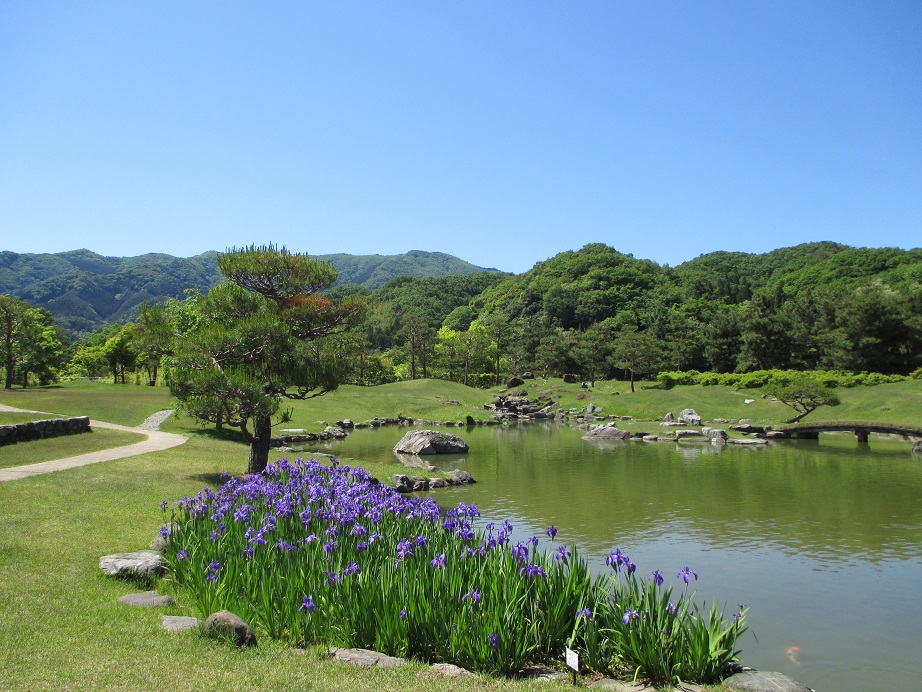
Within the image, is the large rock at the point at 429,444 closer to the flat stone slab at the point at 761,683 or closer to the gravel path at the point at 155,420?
the gravel path at the point at 155,420

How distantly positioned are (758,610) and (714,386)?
4718 cm

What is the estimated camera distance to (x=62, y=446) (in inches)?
810

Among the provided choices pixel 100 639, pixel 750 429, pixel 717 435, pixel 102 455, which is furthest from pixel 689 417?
pixel 100 639

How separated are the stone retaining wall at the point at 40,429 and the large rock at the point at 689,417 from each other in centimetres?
3295

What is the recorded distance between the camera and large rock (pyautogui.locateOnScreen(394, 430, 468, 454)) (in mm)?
28859

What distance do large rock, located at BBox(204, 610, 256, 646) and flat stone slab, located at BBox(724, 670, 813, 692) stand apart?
4685mm

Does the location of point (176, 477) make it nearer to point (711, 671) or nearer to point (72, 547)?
point (72, 547)

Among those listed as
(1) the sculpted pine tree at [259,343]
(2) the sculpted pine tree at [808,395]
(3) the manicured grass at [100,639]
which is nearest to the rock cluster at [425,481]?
(1) the sculpted pine tree at [259,343]

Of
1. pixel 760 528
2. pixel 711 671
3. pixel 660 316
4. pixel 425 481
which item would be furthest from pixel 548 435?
pixel 660 316

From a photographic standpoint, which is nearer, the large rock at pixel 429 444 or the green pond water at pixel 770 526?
the green pond water at pixel 770 526

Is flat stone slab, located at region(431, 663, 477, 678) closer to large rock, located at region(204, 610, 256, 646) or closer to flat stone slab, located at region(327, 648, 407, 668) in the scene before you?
flat stone slab, located at region(327, 648, 407, 668)

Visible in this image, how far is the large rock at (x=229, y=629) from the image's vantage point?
6.34 metres

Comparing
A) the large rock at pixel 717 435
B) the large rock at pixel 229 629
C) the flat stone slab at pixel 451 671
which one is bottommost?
the large rock at pixel 717 435

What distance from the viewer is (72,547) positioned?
9.67m
